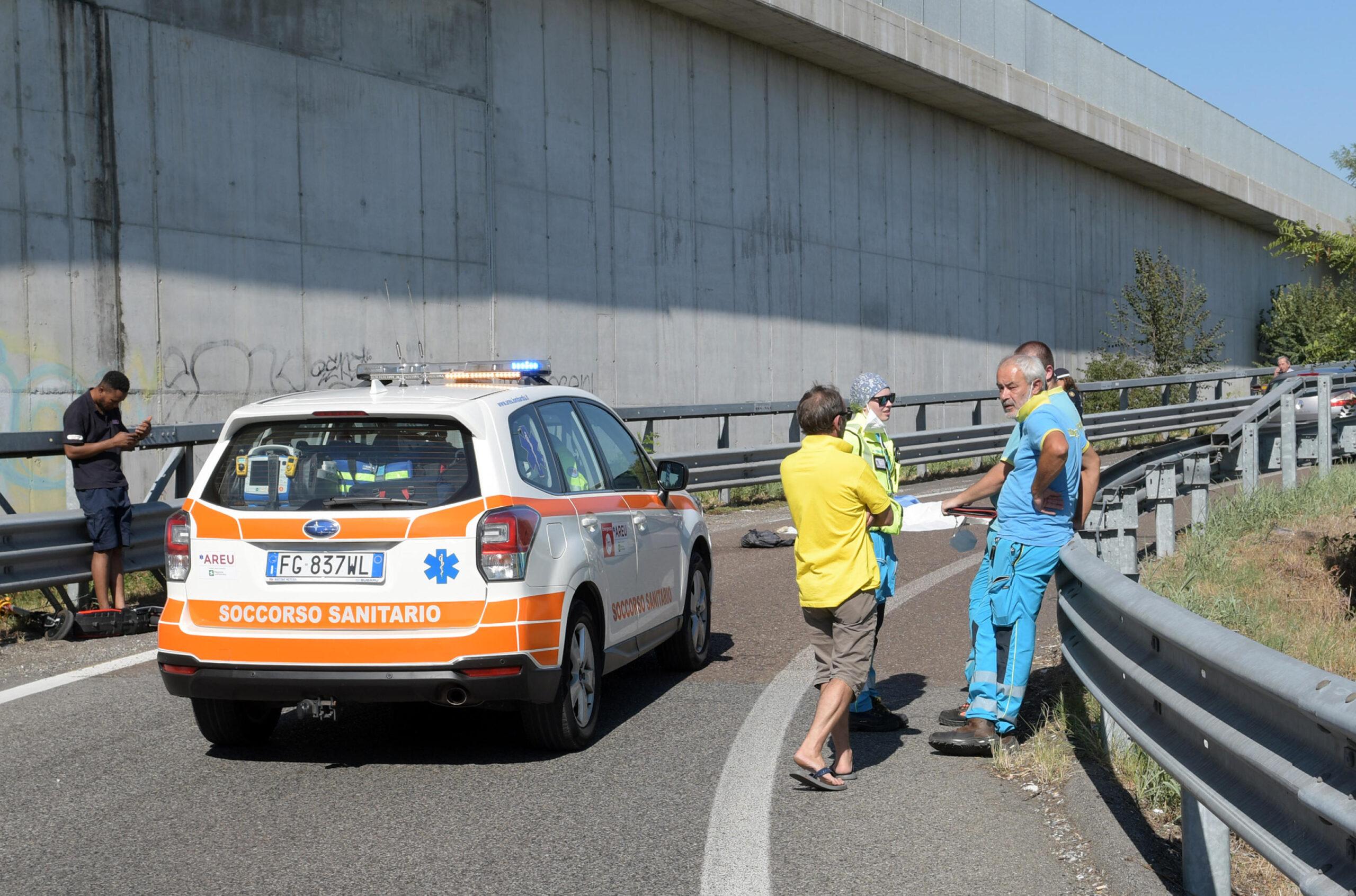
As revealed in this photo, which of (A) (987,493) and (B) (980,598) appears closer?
(B) (980,598)

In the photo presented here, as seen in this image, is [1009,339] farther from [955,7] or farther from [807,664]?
[807,664]

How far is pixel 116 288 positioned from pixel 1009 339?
76.2ft

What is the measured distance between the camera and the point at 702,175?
971 inches

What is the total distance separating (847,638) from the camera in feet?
19.8

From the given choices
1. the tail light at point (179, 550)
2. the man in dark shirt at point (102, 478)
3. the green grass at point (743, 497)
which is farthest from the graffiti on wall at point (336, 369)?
the tail light at point (179, 550)

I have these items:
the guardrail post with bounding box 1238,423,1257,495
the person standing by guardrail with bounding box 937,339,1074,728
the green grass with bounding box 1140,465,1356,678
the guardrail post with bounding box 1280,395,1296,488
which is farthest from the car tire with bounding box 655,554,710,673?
the guardrail post with bounding box 1280,395,1296,488

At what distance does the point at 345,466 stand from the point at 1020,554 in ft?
9.97

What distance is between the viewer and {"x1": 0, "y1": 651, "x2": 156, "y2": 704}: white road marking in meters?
7.96

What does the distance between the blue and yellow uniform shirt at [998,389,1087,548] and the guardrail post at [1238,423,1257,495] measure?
7945 millimetres

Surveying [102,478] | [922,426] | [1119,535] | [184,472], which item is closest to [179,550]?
[102,478]

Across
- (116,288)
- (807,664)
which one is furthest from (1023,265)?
(807,664)

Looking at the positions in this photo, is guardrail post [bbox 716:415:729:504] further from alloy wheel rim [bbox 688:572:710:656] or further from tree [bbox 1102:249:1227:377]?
tree [bbox 1102:249:1227:377]

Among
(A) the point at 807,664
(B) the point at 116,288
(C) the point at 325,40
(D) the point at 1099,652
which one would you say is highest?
(C) the point at 325,40

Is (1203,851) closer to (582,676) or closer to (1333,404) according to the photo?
(582,676)
